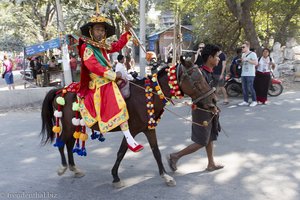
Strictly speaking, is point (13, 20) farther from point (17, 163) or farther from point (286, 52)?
point (17, 163)

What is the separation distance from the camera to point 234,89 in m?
10.4

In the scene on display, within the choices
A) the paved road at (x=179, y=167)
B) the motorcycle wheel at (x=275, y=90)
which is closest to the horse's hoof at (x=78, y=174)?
the paved road at (x=179, y=167)

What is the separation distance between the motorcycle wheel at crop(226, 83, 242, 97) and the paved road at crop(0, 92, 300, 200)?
296 centimetres

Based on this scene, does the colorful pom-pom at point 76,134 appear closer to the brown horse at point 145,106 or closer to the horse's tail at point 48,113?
the brown horse at point 145,106

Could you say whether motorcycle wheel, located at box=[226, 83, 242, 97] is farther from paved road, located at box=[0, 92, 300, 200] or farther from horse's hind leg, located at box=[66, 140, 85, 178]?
horse's hind leg, located at box=[66, 140, 85, 178]

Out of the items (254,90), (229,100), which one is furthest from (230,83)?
(254,90)

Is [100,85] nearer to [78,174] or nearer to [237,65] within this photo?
[78,174]

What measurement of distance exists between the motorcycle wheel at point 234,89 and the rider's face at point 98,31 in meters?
7.14

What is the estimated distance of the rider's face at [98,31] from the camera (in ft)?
13.0

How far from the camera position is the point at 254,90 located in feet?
29.2

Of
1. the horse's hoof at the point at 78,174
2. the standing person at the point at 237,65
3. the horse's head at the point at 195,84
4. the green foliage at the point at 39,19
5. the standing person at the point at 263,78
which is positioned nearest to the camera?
the horse's head at the point at 195,84

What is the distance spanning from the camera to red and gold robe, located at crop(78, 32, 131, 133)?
3.82 metres

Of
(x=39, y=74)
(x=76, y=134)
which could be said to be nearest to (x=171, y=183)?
(x=76, y=134)

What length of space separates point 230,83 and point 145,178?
6.75m
